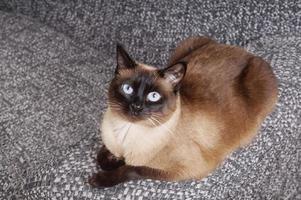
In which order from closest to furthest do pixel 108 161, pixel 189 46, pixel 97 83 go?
pixel 108 161, pixel 189 46, pixel 97 83

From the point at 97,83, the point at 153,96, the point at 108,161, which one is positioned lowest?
the point at 97,83

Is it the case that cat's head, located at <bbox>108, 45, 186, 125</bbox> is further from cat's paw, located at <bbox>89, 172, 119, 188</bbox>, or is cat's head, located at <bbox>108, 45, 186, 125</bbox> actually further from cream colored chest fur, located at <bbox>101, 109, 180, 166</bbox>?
cat's paw, located at <bbox>89, 172, 119, 188</bbox>

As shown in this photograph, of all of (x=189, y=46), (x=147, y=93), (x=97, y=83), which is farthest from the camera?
(x=97, y=83)

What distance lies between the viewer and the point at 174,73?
1.02m

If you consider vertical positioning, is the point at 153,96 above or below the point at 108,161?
above

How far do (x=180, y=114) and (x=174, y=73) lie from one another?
0.39 feet

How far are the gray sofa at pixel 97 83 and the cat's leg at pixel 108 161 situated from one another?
3 cm

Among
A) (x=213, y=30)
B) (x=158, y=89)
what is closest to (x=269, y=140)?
(x=158, y=89)

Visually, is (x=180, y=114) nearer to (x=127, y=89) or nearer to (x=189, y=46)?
(x=127, y=89)

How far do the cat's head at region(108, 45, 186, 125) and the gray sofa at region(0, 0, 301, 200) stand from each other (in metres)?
0.16

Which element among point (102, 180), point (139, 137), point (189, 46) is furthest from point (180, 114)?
point (189, 46)

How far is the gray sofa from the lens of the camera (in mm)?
1126

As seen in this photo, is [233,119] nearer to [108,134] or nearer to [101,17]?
[108,134]

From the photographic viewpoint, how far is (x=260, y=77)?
1.24m
